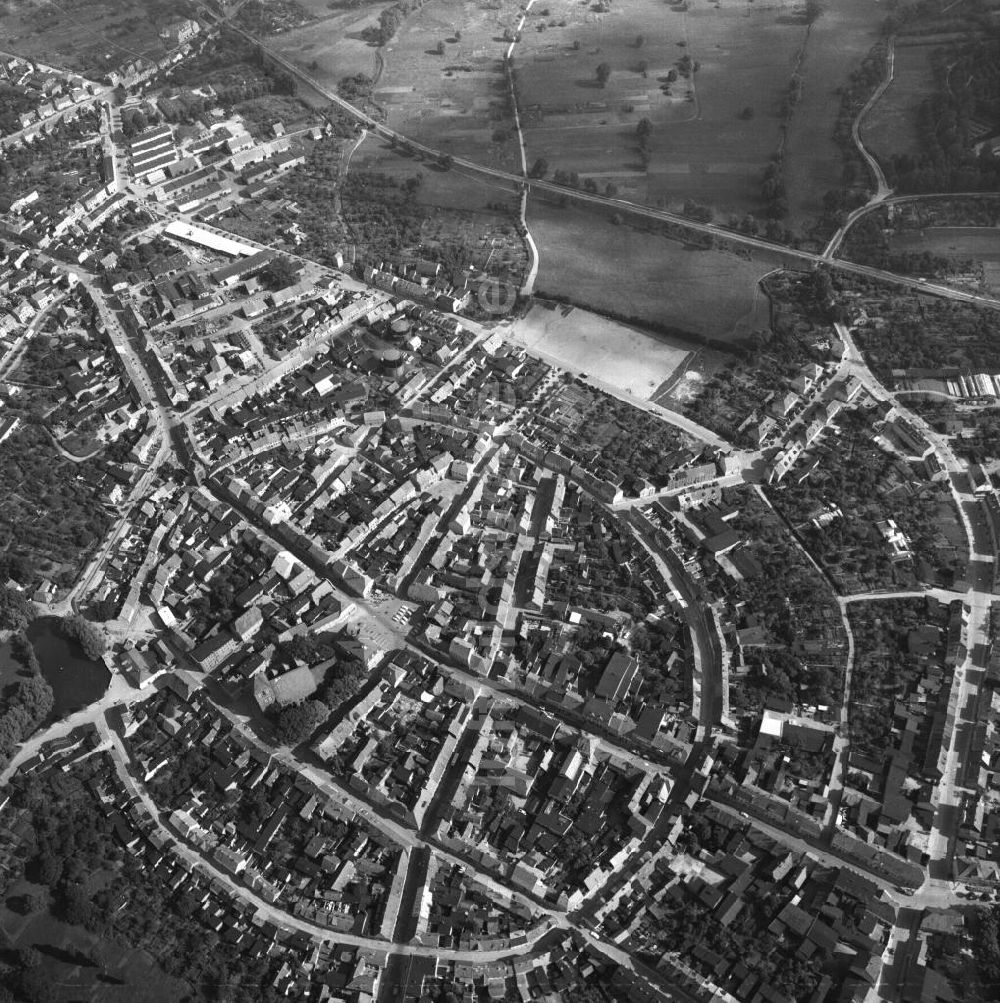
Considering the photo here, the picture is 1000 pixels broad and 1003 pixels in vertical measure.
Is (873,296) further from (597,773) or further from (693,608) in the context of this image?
(597,773)

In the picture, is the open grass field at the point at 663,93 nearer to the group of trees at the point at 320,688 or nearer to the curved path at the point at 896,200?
the curved path at the point at 896,200

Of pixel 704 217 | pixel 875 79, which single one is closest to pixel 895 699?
pixel 704 217

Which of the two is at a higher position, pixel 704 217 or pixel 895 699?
pixel 704 217

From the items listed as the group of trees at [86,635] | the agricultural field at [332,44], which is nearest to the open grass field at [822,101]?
the agricultural field at [332,44]

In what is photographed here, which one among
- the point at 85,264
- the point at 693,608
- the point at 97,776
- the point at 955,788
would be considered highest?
the point at 85,264

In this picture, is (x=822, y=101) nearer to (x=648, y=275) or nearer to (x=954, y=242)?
(x=954, y=242)

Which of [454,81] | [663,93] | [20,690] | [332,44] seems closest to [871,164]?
[663,93]

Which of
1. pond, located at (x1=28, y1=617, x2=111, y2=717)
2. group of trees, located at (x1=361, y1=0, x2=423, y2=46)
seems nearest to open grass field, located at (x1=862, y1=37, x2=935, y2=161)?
group of trees, located at (x1=361, y1=0, x2=423, y2=46)
